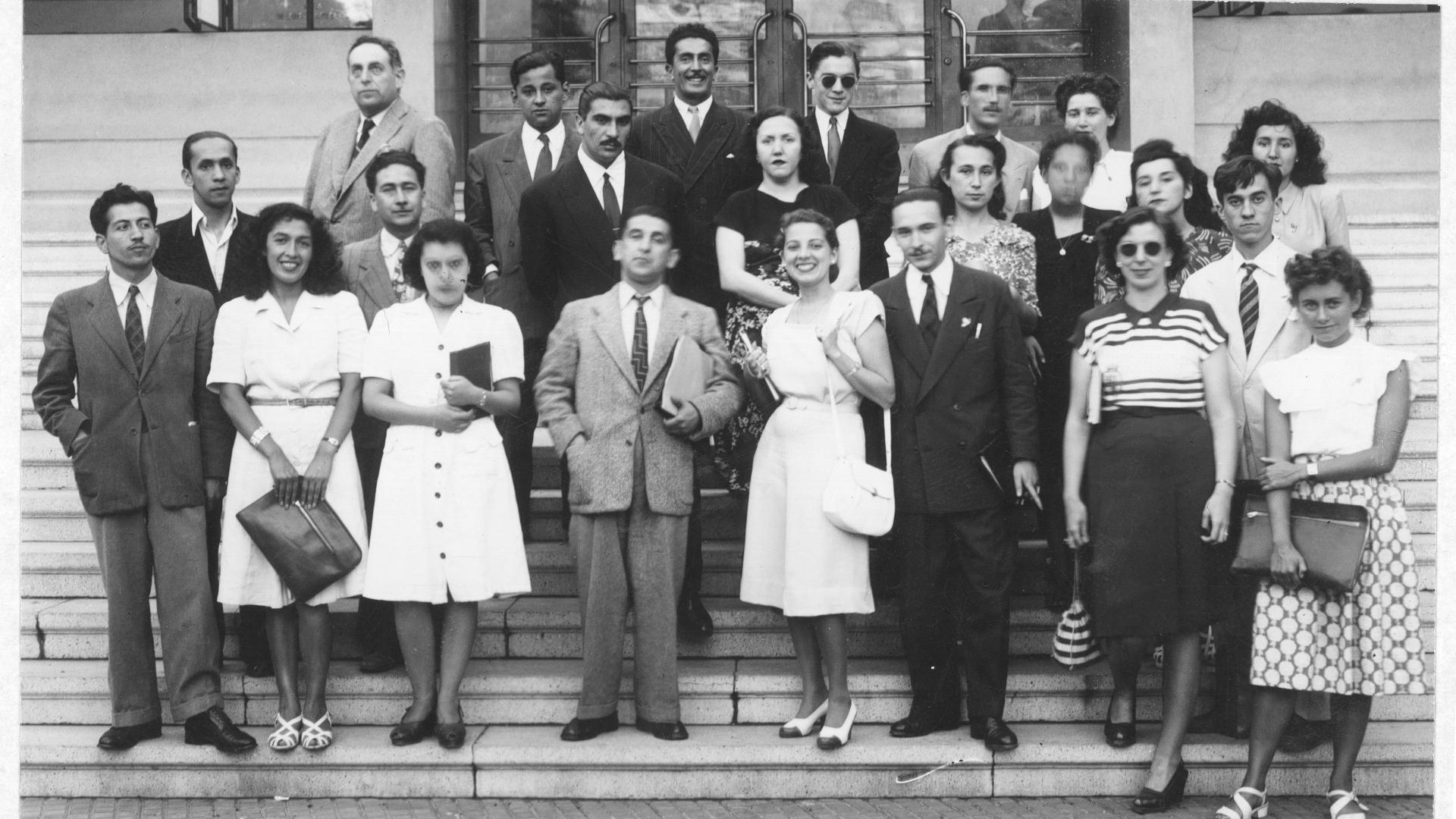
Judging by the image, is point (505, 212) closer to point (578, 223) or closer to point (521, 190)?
point (521, 190)

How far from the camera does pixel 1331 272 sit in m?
5.29

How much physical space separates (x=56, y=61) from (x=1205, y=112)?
9090 millimetres

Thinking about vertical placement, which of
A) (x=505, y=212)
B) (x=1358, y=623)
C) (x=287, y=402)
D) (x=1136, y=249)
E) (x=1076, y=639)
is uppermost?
(x=505, y=212)

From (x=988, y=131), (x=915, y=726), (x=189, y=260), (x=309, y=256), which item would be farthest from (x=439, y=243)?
(x=988, y=131)

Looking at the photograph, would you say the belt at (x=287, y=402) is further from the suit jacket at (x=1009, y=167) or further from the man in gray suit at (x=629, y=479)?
the suit jacket at (x=1009, y=167)

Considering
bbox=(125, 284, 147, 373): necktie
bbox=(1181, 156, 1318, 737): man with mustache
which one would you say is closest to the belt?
bbox=(125, 284, 147, 373): necktie

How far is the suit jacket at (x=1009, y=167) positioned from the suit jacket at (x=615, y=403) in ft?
5.86

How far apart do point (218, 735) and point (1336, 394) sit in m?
4.61

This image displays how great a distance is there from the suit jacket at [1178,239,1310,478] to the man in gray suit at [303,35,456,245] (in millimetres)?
3554

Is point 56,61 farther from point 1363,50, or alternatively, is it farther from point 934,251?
point 1363,50

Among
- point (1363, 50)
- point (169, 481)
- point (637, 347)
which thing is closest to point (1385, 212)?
point (1363, 50)

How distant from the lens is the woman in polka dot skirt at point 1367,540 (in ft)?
17.1

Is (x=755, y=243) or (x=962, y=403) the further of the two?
(x=755, y=243)

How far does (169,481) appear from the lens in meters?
5.80
